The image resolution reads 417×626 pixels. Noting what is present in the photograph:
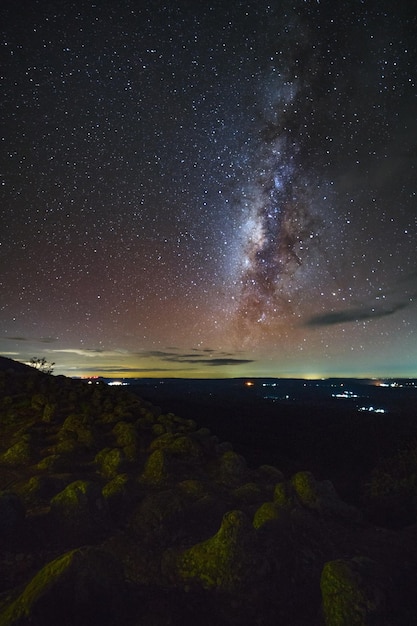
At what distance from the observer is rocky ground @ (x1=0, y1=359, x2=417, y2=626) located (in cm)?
468

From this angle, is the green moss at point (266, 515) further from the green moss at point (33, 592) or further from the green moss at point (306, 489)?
the green moss at point (33, 592)

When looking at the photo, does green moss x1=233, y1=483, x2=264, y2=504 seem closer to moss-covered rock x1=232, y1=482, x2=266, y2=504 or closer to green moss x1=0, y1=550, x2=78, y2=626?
moss-covered rock x1=232, y1=482, x2=266, y2=504

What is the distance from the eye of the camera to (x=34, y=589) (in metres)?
4.33

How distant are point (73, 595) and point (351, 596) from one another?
12.2ft

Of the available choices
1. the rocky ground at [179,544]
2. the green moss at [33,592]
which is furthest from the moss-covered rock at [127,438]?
the green moss at [33,592]

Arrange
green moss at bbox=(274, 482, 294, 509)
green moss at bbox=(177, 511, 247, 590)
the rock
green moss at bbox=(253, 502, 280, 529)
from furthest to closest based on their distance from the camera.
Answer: the rock
green moss at bbox=(274, 482, 294, 509)
green moss at bbox=(253, 502, 280, 529)
green moss at bbox=(177, 511, 247, 590)

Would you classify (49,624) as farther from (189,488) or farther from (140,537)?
(189,488)

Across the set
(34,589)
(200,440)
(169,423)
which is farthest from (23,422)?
(34,589)

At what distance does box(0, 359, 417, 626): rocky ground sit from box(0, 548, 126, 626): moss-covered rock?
0.5 inches

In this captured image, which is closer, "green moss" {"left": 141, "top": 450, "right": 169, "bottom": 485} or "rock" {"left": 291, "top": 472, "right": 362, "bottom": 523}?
"rock" {"left": 291, "top": 472, "right": 362, "bottom": 523}

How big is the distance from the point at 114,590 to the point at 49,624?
3.10 feet

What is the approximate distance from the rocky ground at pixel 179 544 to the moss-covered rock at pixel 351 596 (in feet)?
0.05

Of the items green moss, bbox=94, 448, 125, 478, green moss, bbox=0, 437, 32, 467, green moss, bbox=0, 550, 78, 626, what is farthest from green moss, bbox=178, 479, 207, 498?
green moss, bbox=0, 437, 32, 467

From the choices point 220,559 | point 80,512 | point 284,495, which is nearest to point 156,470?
point 80,512
